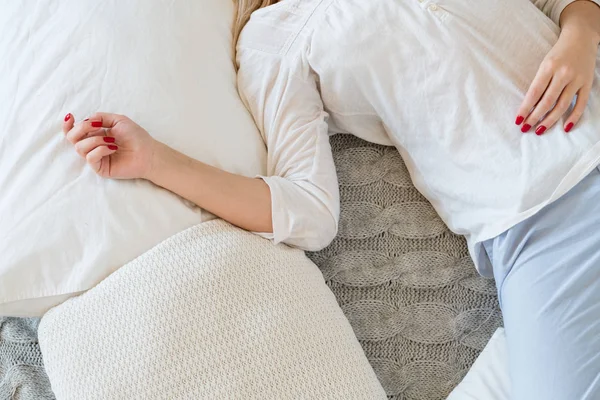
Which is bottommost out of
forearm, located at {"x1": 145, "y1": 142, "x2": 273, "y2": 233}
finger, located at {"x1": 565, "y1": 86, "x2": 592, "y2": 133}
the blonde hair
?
forearm, located at {"x1": 145, "y1": 142, "x2": 273, "y2": 233}

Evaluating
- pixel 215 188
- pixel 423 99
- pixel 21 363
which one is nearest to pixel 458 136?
pixel 423 99

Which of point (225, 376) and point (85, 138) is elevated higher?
point (85, 138)

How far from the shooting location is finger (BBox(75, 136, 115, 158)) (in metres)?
0.85

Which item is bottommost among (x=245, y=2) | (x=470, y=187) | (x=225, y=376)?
(x=225, y=376)

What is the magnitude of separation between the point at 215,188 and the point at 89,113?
234mm

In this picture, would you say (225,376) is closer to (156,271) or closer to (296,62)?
(156,271)

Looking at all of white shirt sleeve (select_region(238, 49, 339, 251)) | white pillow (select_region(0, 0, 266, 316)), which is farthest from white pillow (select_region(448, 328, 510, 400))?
white pillow (select_region(0, 0, 266, 316))

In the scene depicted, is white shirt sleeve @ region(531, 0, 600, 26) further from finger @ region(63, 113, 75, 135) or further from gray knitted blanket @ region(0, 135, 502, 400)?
finger @ region(63, 113, 75, 135)

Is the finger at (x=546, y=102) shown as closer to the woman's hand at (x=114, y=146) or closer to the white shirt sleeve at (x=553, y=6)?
the white shirt sleeve at (x=553, y=6)

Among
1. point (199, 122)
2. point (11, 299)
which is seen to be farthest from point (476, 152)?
point (11, 299)

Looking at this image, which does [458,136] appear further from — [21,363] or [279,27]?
[21,363]

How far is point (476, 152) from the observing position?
979mm

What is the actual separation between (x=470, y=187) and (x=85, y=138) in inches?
24.5

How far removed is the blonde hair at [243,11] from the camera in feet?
3.66
